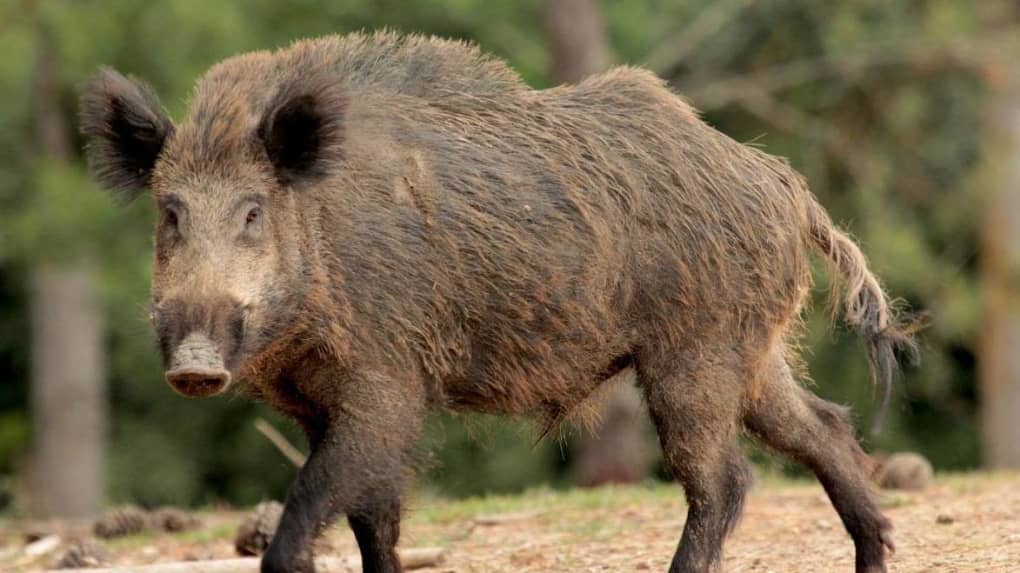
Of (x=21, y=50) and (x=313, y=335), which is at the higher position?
(x=21, y=50)

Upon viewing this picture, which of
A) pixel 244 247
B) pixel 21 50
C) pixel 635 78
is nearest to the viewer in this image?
pixel 244 247

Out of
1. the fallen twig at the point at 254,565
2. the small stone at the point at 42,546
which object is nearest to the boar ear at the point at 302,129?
the fallen twig at the point at 254,565

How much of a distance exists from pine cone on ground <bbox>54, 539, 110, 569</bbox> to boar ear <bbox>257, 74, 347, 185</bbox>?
2.64m

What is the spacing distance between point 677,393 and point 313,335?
5.06ft

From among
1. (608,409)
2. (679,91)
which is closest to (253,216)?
(608,409)

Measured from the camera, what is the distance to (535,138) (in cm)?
737

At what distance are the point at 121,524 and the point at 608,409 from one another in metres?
6.95

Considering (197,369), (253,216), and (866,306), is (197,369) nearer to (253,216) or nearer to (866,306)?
(253,216)

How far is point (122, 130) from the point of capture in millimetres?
6781

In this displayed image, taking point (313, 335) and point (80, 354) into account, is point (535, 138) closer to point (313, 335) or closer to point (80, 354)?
point (313, 335)

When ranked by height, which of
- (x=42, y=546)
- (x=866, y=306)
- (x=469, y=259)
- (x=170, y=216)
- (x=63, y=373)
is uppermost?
(x=63, y=373)

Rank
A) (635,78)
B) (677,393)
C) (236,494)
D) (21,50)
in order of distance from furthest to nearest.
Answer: (236,494) → (21,50) → (635,78) → (677,393)

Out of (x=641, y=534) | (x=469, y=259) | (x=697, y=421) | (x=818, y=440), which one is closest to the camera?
(x=469, y=259)

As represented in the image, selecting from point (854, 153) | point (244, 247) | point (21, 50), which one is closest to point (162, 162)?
point (244, 247)
